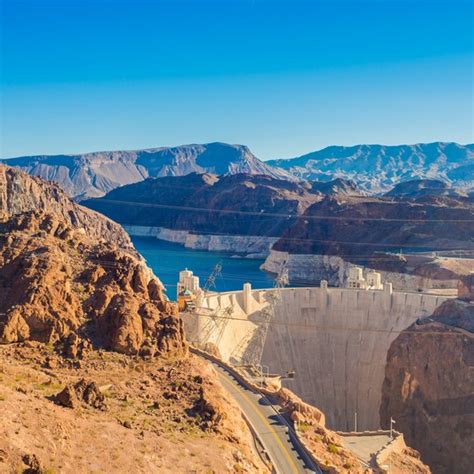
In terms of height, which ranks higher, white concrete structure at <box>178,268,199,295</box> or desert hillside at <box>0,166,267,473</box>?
desert hillside at <box>0,166,267,473</box>

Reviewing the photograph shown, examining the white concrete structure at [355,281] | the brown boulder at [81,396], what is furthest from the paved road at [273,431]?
the white concrete structure at [355,281]

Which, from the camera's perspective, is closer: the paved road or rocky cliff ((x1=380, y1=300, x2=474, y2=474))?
the paved road

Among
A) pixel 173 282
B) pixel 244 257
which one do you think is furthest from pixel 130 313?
pixel 244 257

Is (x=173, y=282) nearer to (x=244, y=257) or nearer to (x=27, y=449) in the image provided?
(x=244, y=257)

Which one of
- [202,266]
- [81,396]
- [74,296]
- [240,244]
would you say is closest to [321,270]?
[202,266]

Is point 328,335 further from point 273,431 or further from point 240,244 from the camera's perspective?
point 240,244

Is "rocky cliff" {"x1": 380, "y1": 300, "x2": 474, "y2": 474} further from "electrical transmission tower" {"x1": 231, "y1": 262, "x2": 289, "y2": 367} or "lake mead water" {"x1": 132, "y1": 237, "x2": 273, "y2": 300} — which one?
"lake mead water" {"x1": 132, "y1": 237, "x2": 273, "y2": 300}

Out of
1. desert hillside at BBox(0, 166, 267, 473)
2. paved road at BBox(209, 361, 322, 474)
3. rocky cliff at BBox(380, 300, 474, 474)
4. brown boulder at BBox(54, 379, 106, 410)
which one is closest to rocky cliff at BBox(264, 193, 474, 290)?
rocky cliff at BBox(380, 300, 474, 474)
